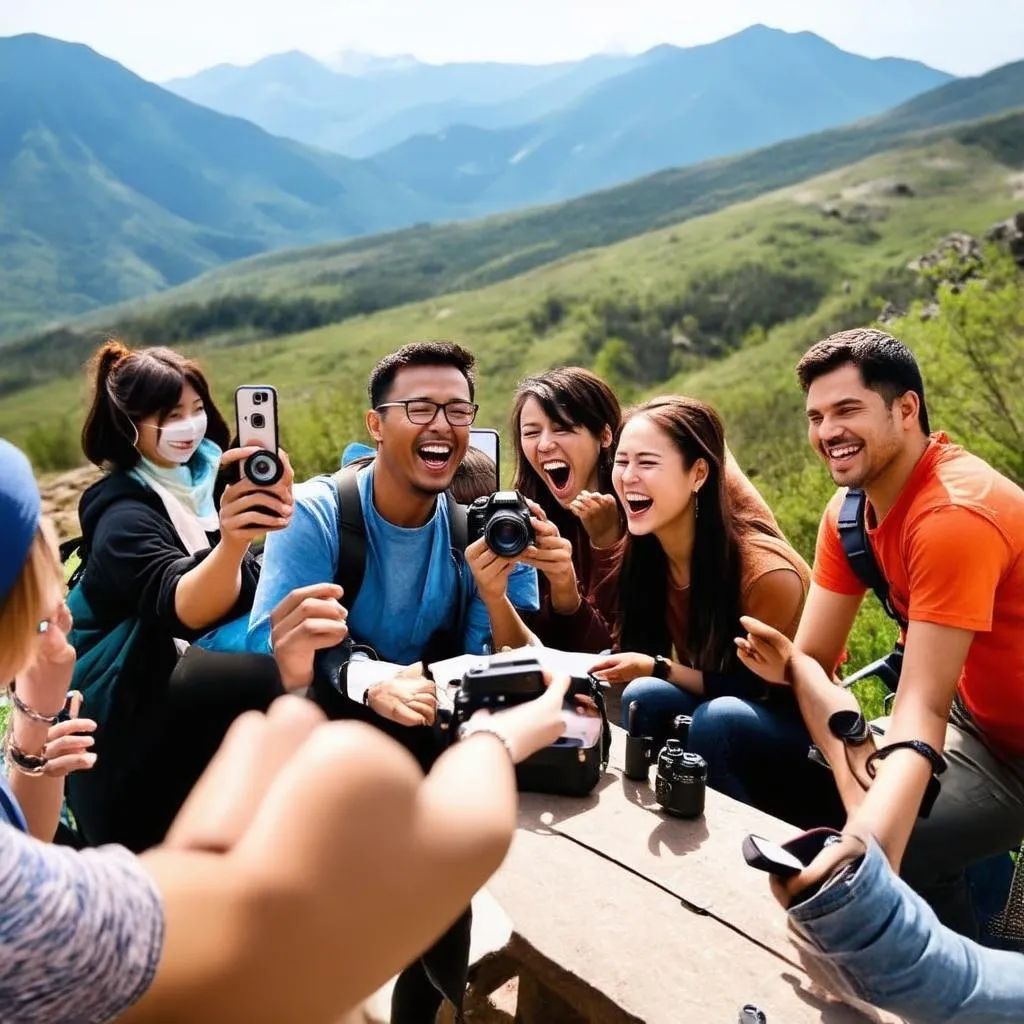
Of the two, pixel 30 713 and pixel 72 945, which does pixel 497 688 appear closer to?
pixel 72 945

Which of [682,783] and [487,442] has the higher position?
[487,442]

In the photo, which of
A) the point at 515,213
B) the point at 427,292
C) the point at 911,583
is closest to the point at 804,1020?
the point at 911,583

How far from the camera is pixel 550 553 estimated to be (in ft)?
11.1

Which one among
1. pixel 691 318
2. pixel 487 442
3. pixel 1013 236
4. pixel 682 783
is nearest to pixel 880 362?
pixel 682 783

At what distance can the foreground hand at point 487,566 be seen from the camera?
3119 millimetres

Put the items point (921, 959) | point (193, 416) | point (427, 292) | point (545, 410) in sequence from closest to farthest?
point (921, 959) < point (193, 416) < point (545, 410) < point (427, 292)

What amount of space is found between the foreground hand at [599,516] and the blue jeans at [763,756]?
1.16 metres

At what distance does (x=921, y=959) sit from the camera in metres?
1.94

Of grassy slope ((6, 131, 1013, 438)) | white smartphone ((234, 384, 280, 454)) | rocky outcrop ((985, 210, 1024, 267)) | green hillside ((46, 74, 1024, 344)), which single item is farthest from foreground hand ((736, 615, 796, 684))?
green hillside ((46, 74, 1024, 344))

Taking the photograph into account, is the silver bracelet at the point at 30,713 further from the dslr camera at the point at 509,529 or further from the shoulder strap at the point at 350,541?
the dslr camera at the point at 509,529

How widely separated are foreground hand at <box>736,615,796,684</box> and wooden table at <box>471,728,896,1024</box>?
18.3 inches

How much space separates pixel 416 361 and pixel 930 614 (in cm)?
199

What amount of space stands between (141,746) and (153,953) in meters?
2.40

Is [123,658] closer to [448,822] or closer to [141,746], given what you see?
[141,746]
